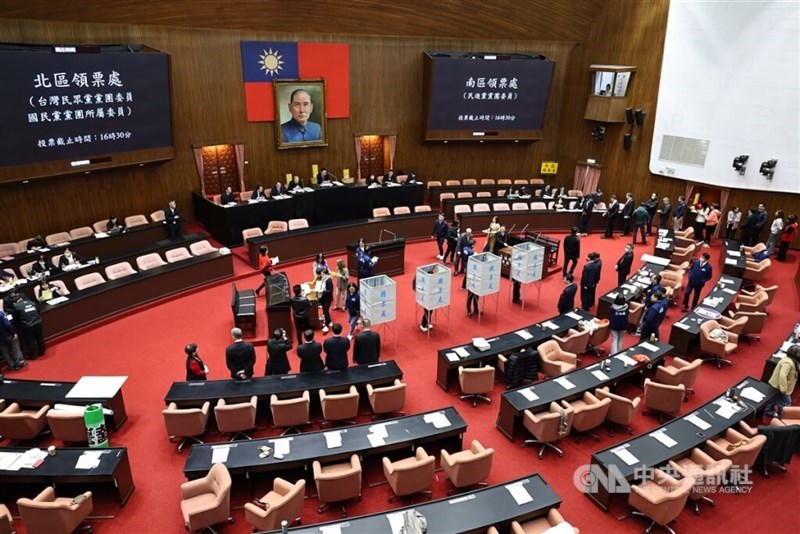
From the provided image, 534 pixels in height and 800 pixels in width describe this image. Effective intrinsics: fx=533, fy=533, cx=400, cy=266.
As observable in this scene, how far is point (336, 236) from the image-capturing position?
16.2m

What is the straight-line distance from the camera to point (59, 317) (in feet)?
36.6

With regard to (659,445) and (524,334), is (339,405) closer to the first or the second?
(524,334)

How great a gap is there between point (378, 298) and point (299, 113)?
34.8 ft

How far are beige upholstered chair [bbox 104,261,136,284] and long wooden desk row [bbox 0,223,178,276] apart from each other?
1.91 meters

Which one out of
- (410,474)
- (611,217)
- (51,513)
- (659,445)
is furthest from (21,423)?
(611,217)

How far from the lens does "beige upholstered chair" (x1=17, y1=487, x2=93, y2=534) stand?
601 cm

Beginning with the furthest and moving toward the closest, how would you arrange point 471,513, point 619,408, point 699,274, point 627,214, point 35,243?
point 627,214
point 35,243
point 699,274
point 619,408
point 471,513

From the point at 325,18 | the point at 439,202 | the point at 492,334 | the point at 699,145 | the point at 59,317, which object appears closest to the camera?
the point at 59,317

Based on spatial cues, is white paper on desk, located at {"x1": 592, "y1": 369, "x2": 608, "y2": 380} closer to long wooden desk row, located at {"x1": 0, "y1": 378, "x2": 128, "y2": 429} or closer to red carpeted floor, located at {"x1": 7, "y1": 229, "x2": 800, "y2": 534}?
red carpeted floor, located at {"x1": 7, "y1": 229, "x2": 800, "y2": 534}

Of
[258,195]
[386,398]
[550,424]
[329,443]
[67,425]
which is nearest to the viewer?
[329,443]

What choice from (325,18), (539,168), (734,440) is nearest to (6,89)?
(325,18)

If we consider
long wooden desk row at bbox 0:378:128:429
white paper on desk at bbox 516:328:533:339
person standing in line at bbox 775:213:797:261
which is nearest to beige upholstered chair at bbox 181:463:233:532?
long wooden desk row at bbox 0:378:128:429

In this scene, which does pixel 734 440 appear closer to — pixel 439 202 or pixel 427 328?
pixel 427 328

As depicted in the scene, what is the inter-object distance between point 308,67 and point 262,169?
3.82 meters
